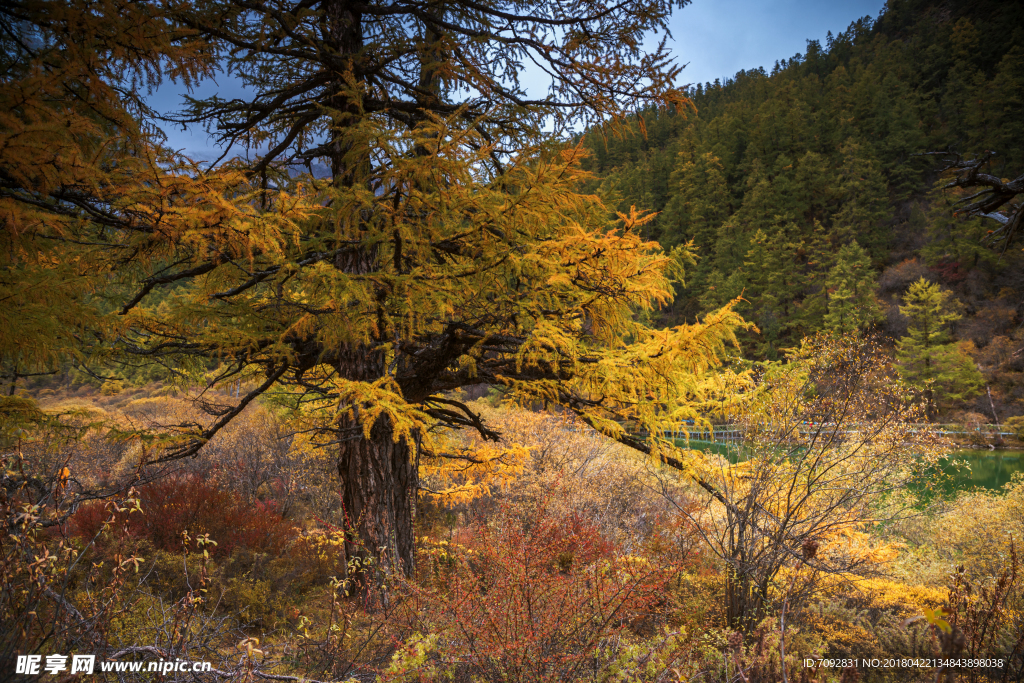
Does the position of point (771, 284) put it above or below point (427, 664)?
above

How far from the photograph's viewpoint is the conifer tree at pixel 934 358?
28250mm

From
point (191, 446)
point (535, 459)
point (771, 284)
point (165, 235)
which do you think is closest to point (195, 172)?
point (165, 235)

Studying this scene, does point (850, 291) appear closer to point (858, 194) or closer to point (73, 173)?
point (858, 194)

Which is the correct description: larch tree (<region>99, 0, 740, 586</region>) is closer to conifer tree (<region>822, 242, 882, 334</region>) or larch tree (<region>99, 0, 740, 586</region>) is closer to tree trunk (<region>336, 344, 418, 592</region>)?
tree trunk (<region>336, 344, 418, 592</region>)

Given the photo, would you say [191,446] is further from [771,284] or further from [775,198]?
[775,198]

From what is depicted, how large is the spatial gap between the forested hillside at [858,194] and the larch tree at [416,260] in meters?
28.4

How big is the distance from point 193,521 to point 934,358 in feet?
125

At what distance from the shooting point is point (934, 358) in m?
29.4

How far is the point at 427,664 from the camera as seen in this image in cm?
315

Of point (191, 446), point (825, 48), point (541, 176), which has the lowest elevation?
point (191, 446)

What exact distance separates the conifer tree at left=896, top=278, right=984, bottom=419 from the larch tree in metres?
31.4

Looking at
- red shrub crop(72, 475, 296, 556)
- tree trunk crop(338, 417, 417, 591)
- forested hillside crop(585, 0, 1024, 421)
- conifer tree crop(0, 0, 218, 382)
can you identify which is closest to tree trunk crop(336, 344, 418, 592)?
tree trunk crop(338, 417, 417, 591)

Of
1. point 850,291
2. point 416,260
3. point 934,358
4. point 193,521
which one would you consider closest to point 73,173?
point 416,260

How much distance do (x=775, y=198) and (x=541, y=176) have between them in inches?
2119
